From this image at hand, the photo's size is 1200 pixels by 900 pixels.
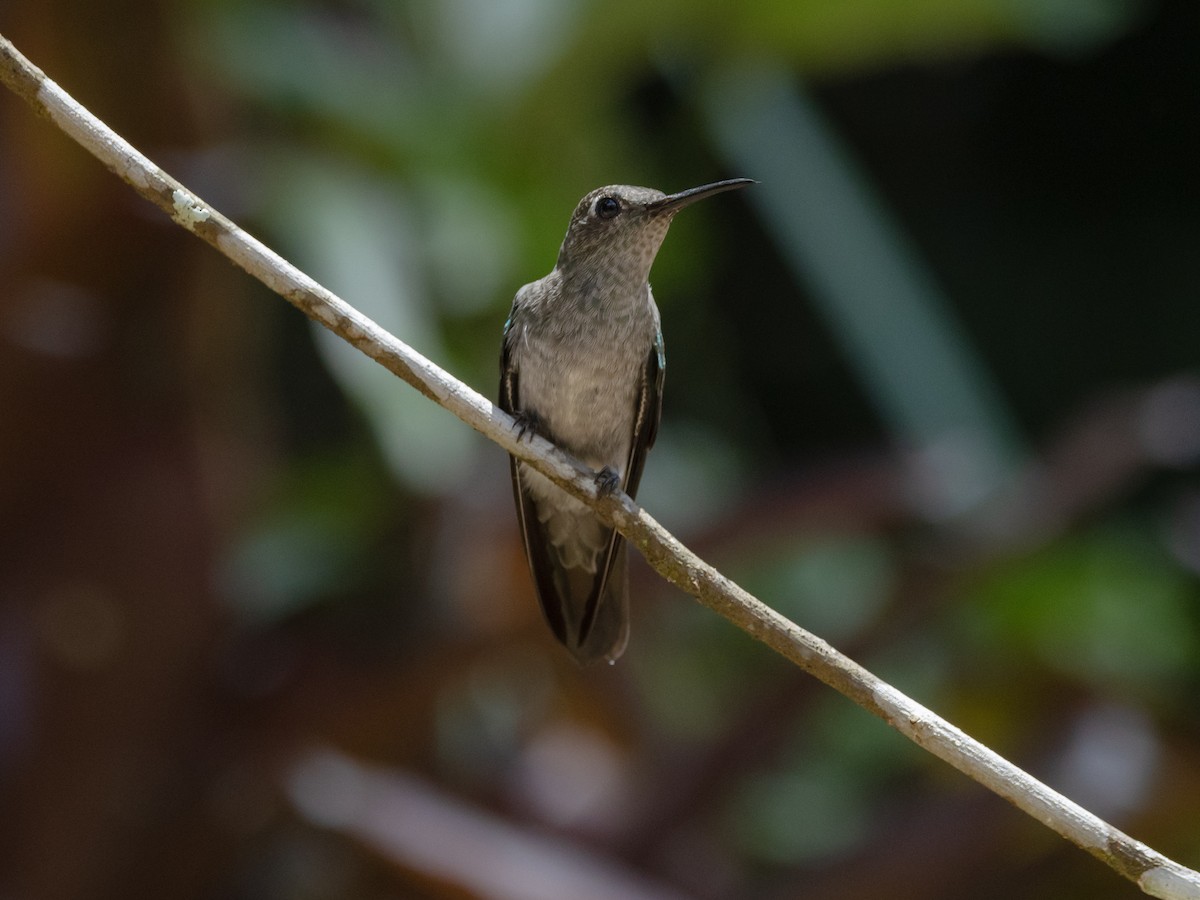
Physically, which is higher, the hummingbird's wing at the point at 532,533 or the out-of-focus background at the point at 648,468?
the out-of-focus background at the point at 648,468

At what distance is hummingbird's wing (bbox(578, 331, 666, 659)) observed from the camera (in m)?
1.86

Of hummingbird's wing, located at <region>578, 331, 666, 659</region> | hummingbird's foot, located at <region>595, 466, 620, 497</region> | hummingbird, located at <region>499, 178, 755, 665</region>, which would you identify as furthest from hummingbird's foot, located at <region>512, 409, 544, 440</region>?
hummingbird's foot, located at <region>595, 466, 620, 497</region>

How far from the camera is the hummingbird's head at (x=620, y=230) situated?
1688 millimetres

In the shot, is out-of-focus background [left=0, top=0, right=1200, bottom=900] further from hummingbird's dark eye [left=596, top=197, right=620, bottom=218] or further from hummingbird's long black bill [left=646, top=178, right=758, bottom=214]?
hummingbird's long black bill [left=646, top=178, right=758, bottom=214]

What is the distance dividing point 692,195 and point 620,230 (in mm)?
298

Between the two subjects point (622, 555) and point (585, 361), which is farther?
point (622, 555)

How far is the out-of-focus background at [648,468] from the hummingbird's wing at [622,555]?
1.05 metres

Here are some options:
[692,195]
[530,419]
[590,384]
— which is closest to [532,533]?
[530,419]

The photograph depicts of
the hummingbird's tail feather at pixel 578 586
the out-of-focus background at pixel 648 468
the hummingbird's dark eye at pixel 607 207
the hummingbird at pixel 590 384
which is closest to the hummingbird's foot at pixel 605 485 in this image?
the hummingbird at pixel 590 384

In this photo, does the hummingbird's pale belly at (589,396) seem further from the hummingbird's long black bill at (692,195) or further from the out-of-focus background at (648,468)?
the out-of-focus background at (648,468)

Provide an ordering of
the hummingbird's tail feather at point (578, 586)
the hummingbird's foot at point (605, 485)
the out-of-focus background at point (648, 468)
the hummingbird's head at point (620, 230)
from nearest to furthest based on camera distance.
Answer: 1. the hummingbird's foot at point (605, 485)
2. the hummingbird's head at point (620, 230)
3. the hummingbird's tail feather at point (578, 586)
4. the out-of-focus background at point (648, 468)

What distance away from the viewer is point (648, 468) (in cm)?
479

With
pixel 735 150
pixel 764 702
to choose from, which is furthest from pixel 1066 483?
pixel 735 150

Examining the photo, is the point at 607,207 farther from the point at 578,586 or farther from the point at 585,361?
the point at 578,586
